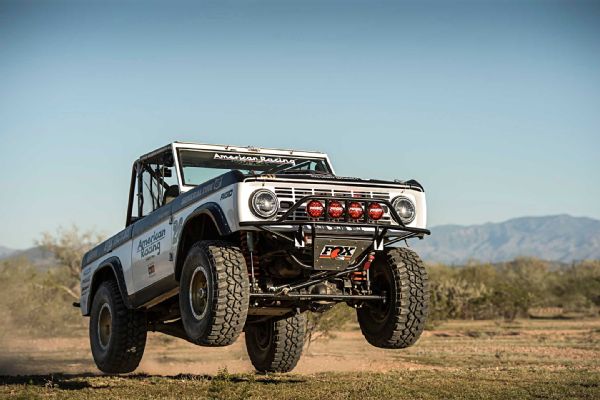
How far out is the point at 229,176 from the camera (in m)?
9.03

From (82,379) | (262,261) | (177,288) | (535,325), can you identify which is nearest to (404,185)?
(262,261)

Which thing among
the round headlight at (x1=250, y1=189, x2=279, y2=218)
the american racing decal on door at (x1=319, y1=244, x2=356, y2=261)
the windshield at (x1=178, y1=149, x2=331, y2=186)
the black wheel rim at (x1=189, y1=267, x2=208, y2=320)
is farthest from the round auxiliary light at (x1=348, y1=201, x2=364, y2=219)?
the windshield at (x1=178, y1=149, x2=331, y2=186)

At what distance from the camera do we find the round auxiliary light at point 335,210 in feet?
29.8

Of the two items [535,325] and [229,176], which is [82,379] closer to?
[229,176]

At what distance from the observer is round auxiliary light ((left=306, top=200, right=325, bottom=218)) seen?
9.01m

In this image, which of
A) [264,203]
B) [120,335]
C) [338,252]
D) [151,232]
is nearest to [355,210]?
[338,252]

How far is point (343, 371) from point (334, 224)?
857 cm

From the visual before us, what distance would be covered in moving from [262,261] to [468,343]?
2232 cm

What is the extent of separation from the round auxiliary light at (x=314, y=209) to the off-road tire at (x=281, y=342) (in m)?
4.05

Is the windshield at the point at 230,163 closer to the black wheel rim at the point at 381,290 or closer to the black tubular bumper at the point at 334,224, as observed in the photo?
the black wheel rim at the point at 381,290

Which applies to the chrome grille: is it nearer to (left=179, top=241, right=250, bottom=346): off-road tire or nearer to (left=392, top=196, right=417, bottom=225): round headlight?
(left=392, top=196, right=417, bottom=225): round headlight

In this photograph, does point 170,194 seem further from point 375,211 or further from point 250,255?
point 375,211

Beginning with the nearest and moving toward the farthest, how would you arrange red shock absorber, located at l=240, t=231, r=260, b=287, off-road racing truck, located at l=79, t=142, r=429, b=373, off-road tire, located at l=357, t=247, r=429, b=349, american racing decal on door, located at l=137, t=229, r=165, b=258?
off-road racing truck, located at l=79, t=142, r=429, b=373, red shock absorber, located at l=240, t=231, r=260, b=287, off-road tire, located at l=357, t=247, r=429, b=349, american racing decal on door, located at l=137, t=229, r=165, b=258

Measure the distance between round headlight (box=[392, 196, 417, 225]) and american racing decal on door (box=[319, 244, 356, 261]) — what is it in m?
0.71
